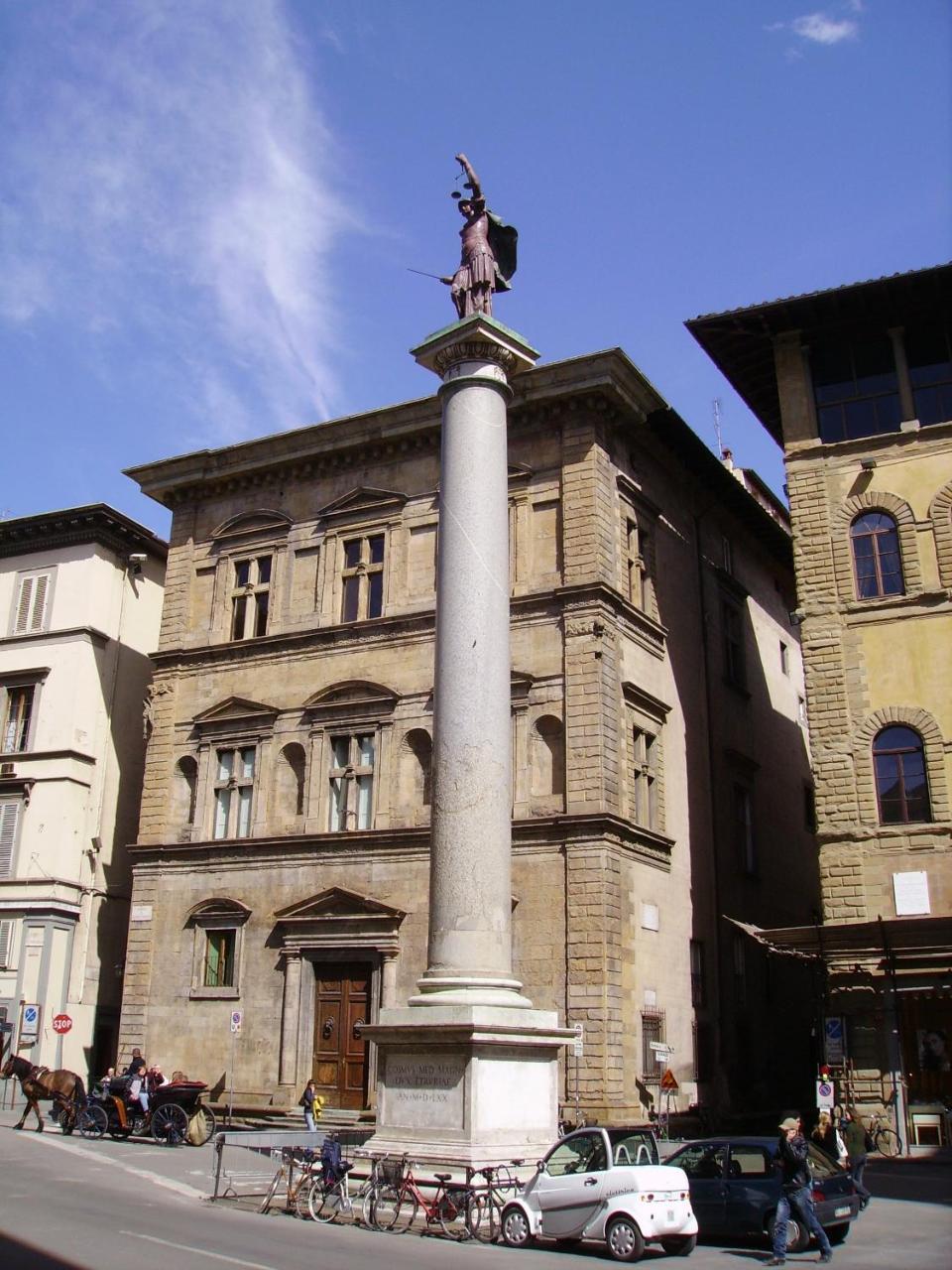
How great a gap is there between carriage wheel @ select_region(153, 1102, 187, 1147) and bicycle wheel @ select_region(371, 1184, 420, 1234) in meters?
12.3

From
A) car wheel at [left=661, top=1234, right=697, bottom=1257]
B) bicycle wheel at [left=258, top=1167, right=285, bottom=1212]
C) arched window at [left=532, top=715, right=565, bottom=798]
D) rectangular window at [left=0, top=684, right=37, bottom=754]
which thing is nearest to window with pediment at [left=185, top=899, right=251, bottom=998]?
arched window at [left=532, top=715, right=565, bottom=798]

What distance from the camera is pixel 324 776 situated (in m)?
32.6

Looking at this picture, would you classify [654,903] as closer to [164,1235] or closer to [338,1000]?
[338,1000]

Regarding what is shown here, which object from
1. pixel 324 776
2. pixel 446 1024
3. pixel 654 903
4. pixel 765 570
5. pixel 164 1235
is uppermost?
pixel 765 570

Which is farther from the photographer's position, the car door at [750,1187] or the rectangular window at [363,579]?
the rectangular window at [363,579]

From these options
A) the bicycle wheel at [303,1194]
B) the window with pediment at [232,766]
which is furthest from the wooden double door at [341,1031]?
the bicycle wheel at [303,1194]

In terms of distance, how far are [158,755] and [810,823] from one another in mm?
22632

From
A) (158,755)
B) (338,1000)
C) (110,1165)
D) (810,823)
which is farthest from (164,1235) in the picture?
(810,823)

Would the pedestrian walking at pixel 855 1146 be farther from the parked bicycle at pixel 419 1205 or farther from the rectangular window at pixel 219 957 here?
the rectangular window at pixel 219 957

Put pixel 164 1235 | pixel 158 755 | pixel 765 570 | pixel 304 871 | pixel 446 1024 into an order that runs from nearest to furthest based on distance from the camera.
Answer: pixel 164 1235 < pixel 446 1024 < pixel 304 871 < pixel 158 755 < pixel 765 570

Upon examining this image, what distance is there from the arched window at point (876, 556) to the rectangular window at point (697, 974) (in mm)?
10347

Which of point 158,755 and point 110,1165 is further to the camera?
point 158,755

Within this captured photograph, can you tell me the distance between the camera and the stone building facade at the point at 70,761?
3628 centimetres

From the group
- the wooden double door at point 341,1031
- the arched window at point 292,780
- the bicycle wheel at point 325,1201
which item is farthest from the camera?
the arched window at point 292,780
